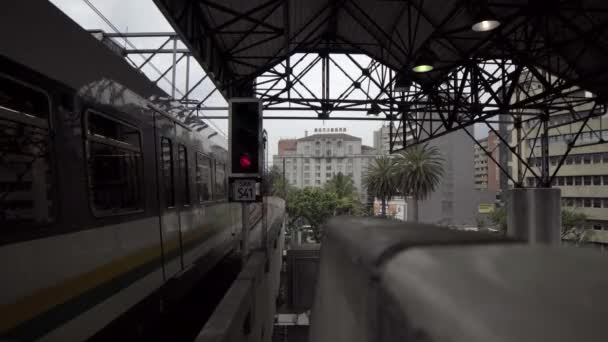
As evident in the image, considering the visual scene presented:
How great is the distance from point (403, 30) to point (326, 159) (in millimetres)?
102497

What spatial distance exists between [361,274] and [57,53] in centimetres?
329

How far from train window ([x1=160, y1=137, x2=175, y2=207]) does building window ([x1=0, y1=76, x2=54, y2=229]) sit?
7.65 ft

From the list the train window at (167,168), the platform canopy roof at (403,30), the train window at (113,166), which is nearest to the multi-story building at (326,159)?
the platform canopy roof at (403,30)

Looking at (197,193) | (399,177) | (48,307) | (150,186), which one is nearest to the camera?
(48,307)

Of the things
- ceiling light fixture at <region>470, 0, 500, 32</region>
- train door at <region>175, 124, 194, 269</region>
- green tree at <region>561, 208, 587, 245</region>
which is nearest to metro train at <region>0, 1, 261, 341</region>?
train door at <region>175, 124, 194, 269</region>

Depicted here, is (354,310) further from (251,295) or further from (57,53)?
(251,295)

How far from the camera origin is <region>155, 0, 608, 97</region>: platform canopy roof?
725 centimetres

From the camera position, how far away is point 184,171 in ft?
20.5

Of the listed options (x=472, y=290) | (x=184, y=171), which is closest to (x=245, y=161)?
(x=184, y=171)

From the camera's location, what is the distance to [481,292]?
34.0 inches

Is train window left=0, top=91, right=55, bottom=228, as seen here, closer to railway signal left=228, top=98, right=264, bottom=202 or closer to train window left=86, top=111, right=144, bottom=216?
train window left=86, top=111, right=144, bottom=216

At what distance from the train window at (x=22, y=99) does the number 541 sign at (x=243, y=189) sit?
10.8 ft

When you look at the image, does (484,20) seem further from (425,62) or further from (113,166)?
(113,166)

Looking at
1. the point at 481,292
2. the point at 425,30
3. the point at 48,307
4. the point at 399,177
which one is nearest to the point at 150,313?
the point at 48,307
